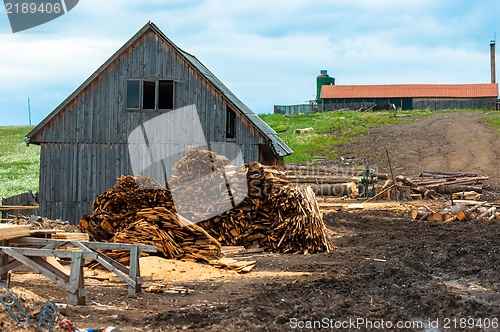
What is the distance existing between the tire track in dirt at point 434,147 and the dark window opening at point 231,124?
19922mm

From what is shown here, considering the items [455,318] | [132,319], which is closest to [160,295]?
[132,319]

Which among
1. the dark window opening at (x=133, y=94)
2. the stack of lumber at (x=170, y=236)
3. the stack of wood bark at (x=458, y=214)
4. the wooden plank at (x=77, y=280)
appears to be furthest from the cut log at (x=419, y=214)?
the wooden plank at (x=77, y=280)

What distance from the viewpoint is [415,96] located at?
71.4 metres

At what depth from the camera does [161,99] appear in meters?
23.2

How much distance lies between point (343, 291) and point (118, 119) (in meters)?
13.3

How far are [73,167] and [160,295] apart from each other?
12609 mm

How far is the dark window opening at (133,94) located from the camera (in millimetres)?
22156

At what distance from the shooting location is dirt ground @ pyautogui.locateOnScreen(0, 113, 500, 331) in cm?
867

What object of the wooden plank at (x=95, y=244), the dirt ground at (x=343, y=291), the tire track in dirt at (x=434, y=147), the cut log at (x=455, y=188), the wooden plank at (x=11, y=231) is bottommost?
the dirt ground at (x=343, y=291)

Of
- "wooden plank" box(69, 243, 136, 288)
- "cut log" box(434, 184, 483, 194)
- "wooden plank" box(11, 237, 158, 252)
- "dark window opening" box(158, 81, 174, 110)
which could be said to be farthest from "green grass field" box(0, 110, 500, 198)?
"wooden plank" box(69, 243, 136, 288)

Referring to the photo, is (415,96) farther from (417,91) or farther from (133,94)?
(133,94)

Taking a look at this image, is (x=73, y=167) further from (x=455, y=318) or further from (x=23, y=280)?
(x=455, y=318)

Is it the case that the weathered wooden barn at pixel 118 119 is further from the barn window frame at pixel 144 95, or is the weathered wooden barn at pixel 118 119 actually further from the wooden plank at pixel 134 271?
the wooden plank at pixel 134 271

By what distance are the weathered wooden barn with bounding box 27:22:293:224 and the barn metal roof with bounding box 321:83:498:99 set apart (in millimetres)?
52687
